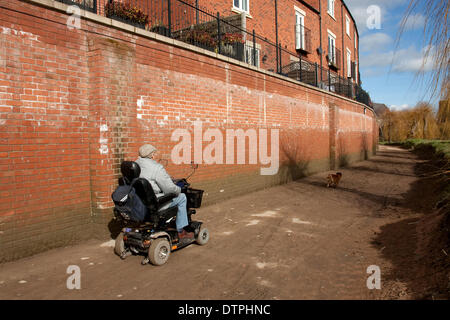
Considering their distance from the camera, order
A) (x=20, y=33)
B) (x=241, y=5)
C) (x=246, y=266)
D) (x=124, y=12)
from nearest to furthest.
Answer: (x=246, y=266)
(x=20, y=33)
(x=124, y=12)
(x=241, y=5)

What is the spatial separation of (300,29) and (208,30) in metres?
10.5

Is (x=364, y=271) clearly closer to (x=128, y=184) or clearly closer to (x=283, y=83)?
(x=128, y=184)

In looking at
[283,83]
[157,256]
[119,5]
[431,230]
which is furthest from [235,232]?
[283,83]

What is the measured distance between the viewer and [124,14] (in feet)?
22.3

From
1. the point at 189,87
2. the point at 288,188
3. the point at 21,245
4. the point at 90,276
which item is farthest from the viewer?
the point at 288,188

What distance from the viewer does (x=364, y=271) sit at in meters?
4.04

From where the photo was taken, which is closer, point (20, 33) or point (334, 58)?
point (20, 33)

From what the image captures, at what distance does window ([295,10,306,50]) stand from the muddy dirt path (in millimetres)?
13510

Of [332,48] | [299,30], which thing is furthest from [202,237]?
[332,48]

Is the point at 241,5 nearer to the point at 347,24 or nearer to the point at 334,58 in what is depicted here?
the point at 334,58

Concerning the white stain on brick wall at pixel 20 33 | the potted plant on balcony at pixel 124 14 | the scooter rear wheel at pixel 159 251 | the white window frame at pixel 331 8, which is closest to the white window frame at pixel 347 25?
the white window frame at pixel 331 8

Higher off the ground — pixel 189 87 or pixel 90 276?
pixel 189 87
